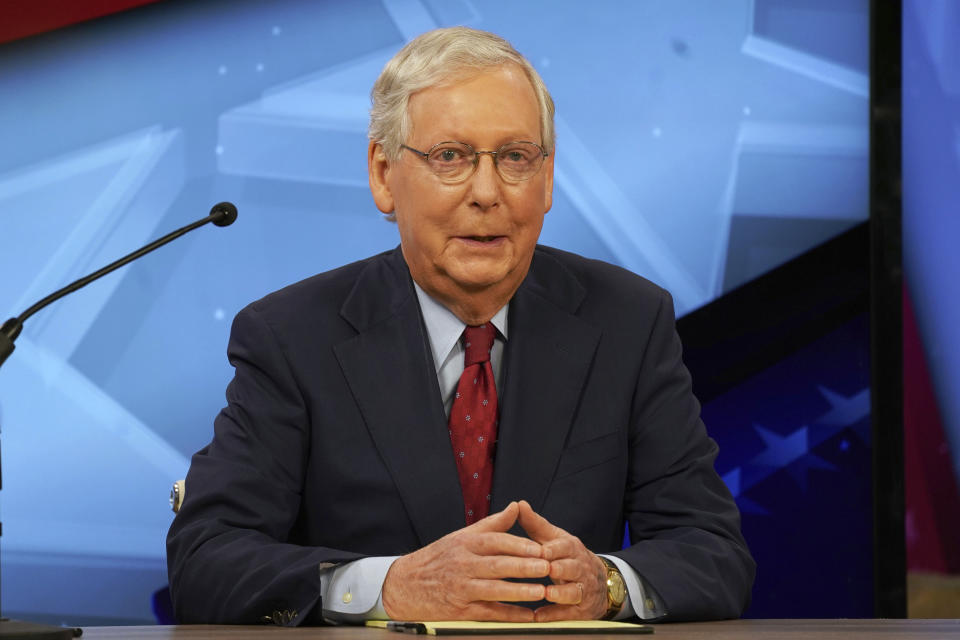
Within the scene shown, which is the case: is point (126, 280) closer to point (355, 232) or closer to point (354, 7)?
point (355, 232)

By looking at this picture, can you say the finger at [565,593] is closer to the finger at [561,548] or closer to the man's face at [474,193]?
the finger at [561,548]

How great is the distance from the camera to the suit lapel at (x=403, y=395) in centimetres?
180

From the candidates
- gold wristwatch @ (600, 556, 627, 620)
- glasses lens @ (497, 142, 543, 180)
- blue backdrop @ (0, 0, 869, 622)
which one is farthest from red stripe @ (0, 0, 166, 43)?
gold wristwatch @ (600, 556, 627, 620)

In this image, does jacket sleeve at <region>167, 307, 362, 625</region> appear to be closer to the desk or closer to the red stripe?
the desk

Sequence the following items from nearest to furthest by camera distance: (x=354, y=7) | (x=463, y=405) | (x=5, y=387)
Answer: (x=463, y=405)
(x=5, y=387)
(x=354, y=7)

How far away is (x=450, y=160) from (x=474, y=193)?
0.24 feet

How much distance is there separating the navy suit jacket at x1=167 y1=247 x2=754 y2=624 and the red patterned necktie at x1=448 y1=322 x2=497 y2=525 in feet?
0.10

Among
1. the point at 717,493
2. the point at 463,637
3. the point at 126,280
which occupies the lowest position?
the point at 463,637

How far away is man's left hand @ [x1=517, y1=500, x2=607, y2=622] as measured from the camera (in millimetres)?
1473

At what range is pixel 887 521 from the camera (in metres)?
3.33

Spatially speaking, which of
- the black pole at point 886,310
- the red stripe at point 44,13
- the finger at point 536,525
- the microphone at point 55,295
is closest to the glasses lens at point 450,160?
the microphone at point 55,295

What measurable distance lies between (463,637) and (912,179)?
2.63m

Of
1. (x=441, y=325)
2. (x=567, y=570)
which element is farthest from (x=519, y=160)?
(x=567, y=570)

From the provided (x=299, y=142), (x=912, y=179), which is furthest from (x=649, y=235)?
(x=299, y=142)
